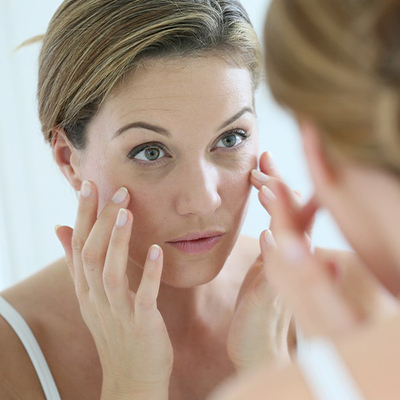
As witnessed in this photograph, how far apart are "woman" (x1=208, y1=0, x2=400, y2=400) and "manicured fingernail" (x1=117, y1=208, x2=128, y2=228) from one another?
0.64m

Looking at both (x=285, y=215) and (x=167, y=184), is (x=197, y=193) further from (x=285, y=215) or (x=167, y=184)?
(x=285, y=215)

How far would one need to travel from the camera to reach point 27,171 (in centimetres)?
292

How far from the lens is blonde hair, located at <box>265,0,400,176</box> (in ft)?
2.28

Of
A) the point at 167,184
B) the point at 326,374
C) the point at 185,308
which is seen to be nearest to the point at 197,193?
the point at 167,184

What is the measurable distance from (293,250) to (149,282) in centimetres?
65

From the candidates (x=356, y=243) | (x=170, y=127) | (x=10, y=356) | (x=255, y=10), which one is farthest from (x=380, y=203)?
(x=255, y=10)

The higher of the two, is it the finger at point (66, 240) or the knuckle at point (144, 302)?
Answer: the finger at point (66, 240)

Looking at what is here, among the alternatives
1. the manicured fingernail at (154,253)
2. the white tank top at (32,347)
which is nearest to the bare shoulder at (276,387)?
the manicured fingernail at (154,253)

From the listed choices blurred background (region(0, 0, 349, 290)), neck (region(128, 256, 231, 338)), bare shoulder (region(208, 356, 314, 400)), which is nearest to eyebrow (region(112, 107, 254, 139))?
neck (region(128, 256, 231, 338))

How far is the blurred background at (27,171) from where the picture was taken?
2.82 m

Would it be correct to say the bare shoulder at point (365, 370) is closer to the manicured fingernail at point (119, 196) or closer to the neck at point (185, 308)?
the manicured fingernail at point (119, 196)

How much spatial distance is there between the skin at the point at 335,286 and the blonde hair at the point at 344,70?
0.03 meters

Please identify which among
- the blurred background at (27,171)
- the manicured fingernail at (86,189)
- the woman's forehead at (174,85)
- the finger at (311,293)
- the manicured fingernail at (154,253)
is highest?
the blurred background at (27,171)

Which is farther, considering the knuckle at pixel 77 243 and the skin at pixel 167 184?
the knuckle at pixel 77 243
